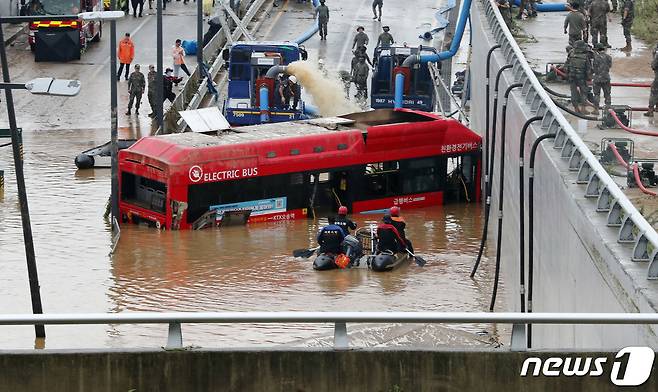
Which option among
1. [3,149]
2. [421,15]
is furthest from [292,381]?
[421,15]

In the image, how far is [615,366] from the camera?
33.4 ft

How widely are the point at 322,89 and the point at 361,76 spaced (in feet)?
15.2

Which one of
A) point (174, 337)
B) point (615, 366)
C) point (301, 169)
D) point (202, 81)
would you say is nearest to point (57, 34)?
point (202, 81)

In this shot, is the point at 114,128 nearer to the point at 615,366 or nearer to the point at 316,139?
the point at 316,139

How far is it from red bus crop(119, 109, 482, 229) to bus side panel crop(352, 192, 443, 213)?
0.02 m

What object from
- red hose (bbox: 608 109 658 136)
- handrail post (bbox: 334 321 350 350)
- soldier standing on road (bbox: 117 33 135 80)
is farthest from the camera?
soldier standing on road (bbox: 117 33 135 80)

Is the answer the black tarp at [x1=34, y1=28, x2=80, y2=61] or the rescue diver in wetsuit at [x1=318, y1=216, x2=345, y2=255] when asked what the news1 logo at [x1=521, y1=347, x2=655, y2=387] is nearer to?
the rescue diver in wetsuit at [x1=318, y1=216, x2=345, y2=255]

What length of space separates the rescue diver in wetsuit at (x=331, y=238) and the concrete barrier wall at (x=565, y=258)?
304cm

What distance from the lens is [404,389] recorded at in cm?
1052

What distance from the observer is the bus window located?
31625 mm

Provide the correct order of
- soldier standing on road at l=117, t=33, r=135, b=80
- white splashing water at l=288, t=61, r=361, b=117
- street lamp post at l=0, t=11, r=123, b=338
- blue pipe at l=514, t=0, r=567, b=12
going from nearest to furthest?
1. street lamp post at l=0, t=11, r=123, b=338
2. blue pipe at l=514, t=0, r=567, b=12
3. white splashing water at l=288, t=61, r=361, b=117
4. soldier standing on road at l=117, t=33, r=135, b=80

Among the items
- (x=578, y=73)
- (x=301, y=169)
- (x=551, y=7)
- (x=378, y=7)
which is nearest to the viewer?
(x=578, y=73)

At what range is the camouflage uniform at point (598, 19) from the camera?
3219 cm

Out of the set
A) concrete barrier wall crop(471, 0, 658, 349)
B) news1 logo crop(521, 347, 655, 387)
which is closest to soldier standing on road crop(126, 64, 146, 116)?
concrete barrier wall crop(471, 0, 658, 349)
